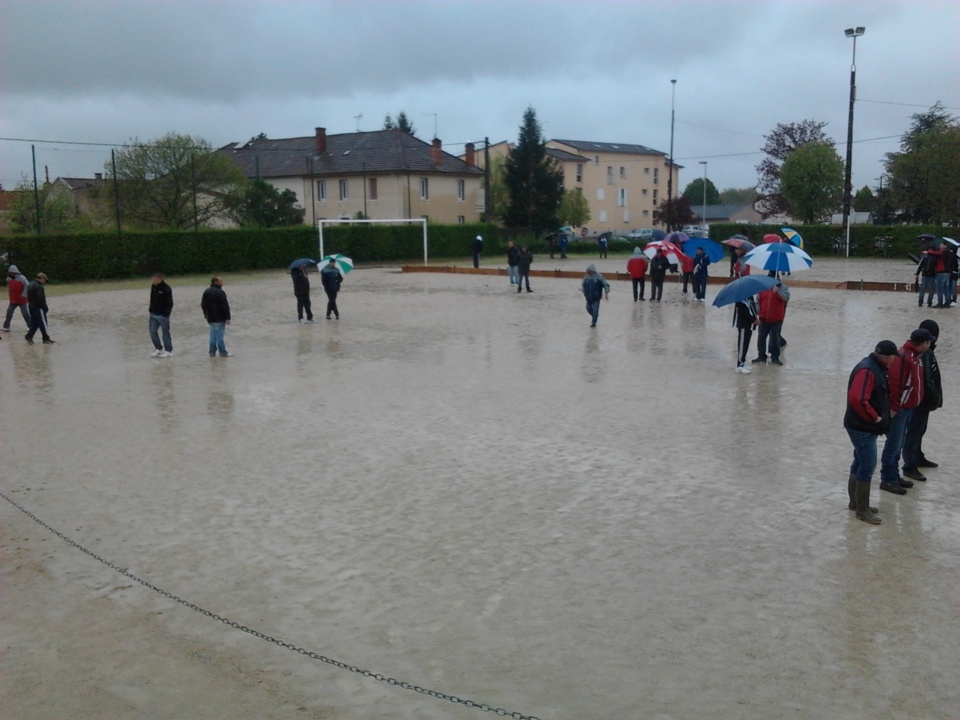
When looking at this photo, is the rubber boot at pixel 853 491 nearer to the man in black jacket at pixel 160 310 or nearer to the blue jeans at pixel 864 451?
the blue jeans at pixel 864 451

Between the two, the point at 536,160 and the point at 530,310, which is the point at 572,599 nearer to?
the point at 530,310

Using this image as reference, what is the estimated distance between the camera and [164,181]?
45188 millimetres

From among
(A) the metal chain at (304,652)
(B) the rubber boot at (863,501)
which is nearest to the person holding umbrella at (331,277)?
(A) the metal chain at (304,652)

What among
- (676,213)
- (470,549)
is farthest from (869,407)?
(676,213)

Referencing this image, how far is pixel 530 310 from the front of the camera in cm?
2397

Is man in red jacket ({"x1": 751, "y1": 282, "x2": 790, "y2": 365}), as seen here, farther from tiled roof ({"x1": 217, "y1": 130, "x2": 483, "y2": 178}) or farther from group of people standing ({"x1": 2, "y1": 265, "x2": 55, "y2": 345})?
tiled roof ({"x1": 217, "y1": 130, "x2": 483, "y2": 178})

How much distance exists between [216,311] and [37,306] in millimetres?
5345

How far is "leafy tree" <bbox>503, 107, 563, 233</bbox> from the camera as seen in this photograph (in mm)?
61906

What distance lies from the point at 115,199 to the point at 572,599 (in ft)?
134

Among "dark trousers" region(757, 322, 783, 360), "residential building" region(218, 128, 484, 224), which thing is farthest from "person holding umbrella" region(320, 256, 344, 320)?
"residential building" region(218, 128, 484, 224)

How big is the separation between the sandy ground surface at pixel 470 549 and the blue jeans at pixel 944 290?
10308 mm

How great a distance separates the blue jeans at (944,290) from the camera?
2258cm

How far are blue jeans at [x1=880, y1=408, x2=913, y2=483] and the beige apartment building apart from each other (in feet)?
260

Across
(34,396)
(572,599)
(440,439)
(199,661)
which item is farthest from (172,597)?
(34,396)
